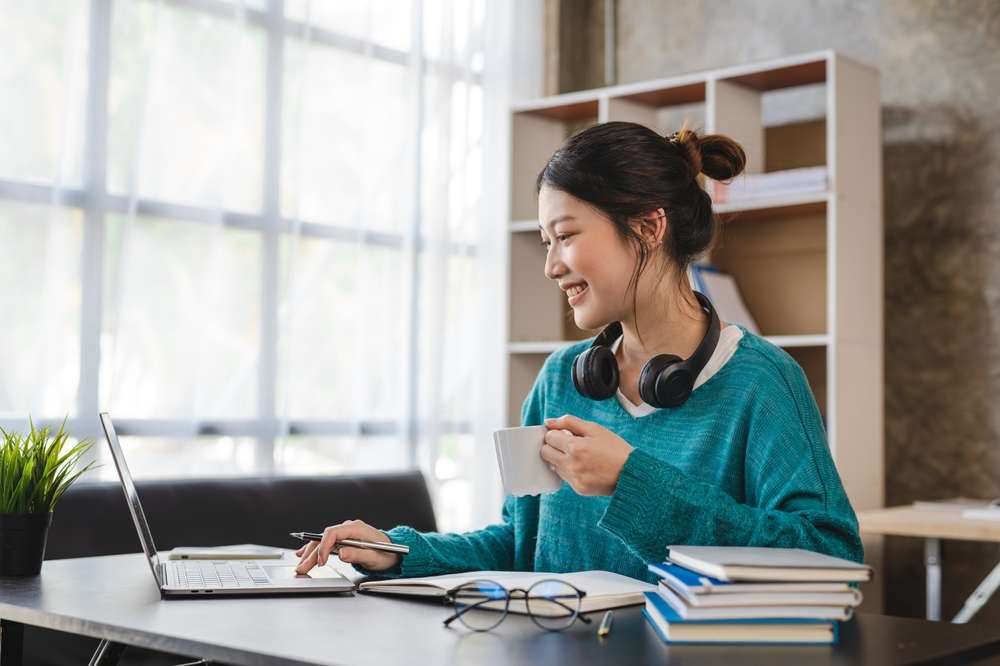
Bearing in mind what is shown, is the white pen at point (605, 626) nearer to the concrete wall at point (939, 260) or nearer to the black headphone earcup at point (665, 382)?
the black headphone earcup at point (665, 382)

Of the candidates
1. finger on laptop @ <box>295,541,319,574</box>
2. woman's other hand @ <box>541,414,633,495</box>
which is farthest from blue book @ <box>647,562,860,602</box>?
finger on laptop @ <box>295,541,319,574</box>

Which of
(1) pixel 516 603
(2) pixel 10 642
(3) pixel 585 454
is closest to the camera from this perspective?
(1) pixel 516 603

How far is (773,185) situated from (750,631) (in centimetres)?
250

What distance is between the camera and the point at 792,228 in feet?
12.0

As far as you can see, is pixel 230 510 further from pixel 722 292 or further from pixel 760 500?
pixel 722 292

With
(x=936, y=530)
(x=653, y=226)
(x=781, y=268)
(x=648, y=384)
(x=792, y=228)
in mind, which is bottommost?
(x=936, y=530)

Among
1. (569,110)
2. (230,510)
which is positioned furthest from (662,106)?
(230,510)

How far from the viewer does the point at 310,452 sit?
356 cm

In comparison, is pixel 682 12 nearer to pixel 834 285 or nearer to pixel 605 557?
pixel 834 285

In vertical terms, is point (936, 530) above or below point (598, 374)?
below

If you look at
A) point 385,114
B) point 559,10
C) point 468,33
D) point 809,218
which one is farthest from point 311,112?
point 809,218

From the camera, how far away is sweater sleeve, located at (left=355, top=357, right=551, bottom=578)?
153 cm

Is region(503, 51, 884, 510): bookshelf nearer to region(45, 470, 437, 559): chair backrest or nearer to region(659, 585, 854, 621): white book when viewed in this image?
region(45, 470, 437, 559): chair backrest

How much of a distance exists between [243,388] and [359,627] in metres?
2.33
